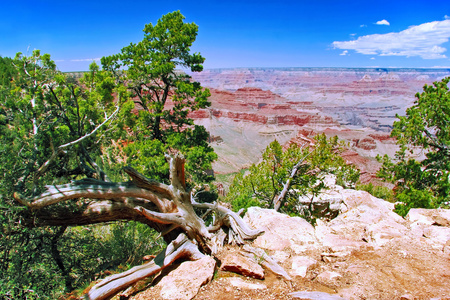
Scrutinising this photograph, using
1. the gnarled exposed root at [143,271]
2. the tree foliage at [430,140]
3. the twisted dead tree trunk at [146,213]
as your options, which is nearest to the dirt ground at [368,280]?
the gnarled exposed root at [143,271]

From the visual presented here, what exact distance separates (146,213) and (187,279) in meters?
1.47

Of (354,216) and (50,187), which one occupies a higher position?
(50,187)

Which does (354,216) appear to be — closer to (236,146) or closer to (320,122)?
(236,146)

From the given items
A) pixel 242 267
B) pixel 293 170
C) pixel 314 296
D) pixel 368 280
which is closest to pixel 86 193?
pixel 242 267

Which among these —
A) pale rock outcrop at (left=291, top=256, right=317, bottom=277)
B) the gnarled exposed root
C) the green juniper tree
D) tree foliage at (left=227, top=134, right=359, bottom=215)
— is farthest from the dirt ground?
tree foliage at (left=227, top=134, right=359, bottom=215)

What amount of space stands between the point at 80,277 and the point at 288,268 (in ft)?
17.8

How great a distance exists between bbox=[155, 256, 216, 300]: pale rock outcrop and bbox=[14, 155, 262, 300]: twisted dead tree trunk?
31 cm

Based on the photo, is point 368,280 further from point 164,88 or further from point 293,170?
point 164,88

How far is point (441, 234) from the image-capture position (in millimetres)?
7445

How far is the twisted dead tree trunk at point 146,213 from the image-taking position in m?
5.28

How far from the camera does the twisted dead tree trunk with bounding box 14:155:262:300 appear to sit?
5.28 metres

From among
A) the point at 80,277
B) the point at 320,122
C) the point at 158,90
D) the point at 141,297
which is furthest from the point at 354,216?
the point at 320,122

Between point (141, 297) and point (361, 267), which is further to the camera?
point (361, 267)

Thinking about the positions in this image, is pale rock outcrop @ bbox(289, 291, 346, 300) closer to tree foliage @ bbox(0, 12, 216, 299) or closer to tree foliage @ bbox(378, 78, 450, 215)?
tree foliage @ bbox(0, 12, 216, 299)
